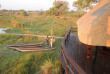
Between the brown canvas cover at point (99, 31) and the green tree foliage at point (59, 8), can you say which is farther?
the green tree foliage at point (59, 8)

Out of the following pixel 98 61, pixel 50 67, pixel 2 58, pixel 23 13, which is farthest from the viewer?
pixel 23 13

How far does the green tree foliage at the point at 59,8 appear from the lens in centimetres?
3642

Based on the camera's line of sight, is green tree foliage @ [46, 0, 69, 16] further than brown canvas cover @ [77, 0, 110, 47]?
Yes

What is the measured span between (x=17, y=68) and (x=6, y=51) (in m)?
3.26

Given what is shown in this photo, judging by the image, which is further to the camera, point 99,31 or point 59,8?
point 59,8

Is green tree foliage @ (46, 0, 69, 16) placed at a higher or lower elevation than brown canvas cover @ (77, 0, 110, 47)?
higher

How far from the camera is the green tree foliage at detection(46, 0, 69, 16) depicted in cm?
3642

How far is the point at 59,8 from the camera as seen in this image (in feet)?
125

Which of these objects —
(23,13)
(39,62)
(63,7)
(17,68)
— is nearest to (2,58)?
(17,68)

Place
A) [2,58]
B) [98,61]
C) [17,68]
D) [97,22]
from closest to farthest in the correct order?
[97,22], [98,61], [17,68], [2,58]

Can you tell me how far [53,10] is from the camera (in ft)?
124

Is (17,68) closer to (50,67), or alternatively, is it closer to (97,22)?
(50,67)

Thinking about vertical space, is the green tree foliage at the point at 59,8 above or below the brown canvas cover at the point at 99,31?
above

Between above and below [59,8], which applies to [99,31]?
below
